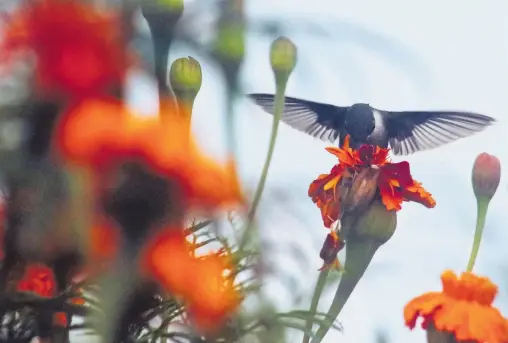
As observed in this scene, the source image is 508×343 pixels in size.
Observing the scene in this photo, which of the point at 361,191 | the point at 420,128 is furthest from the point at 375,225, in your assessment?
the point at 420,128

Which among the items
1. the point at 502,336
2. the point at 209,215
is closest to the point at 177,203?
the point at 209,215

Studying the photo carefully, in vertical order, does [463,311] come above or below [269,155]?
below

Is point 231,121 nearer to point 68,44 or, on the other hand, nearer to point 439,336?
point 68,44

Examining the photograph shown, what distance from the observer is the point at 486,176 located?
784 mm

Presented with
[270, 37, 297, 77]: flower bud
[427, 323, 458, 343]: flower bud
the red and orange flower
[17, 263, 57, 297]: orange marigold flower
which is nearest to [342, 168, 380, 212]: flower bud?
the red and orange flower

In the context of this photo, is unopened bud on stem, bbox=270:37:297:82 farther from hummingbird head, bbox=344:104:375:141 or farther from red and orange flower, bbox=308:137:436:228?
hummingbird head, bbox=344:104:375:141

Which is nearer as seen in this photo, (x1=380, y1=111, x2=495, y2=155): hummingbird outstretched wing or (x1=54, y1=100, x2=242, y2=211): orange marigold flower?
(x1=54, y1=100, x2=242, y2=211): orange marigold flower

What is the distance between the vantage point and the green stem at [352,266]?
0.52m

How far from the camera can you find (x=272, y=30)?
0.71ft

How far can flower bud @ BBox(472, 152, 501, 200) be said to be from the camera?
2.55 feet

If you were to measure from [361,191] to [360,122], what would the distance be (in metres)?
0.31

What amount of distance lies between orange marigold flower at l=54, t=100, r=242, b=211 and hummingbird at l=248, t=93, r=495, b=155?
0.73 m

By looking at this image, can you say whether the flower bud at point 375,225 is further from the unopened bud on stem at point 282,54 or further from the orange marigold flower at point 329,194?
the unopened bud on stem at point 282,54

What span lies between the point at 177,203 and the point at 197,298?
0.02 m
